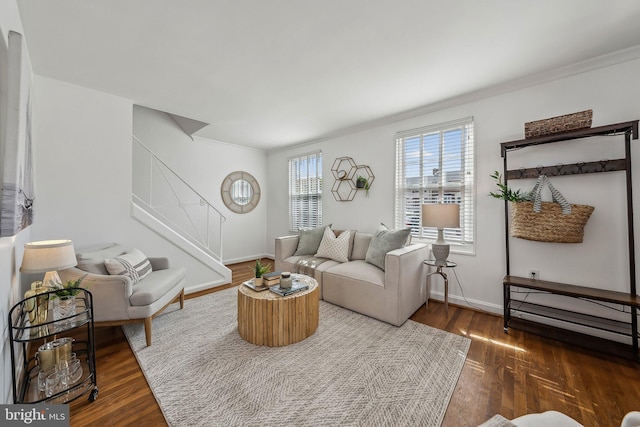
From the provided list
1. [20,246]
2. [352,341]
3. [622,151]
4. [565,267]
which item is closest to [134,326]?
[20,246]

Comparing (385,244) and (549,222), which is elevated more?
(549,222)

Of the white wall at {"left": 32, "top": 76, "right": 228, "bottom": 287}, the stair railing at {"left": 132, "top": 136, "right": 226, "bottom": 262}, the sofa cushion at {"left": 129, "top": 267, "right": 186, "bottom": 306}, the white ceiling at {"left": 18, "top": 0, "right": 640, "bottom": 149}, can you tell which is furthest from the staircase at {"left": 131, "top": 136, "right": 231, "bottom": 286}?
the white ceiling at {"left": 18, "top": 0, "right": 640, "bottom": 149}

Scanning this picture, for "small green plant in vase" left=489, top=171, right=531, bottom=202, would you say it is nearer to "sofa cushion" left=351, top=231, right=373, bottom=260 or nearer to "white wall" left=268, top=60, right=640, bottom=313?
"white wall" left=268, top=60, right=640, bottom=313

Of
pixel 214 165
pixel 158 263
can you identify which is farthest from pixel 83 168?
pixel 214 165

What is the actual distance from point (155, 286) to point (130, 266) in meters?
0.36

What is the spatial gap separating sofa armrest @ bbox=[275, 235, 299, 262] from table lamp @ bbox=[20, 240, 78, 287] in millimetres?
2395

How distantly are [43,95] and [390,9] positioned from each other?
11.6ft

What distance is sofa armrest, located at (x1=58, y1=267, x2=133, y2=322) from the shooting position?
6.99 feet

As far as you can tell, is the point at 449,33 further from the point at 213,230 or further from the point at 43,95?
the point at 213,230

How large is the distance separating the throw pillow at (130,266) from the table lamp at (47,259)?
15.1 inches

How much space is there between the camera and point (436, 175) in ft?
10.9

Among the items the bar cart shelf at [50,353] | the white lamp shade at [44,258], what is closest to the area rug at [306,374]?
the bar cart shelf at [50,353]

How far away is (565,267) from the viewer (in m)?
2.46

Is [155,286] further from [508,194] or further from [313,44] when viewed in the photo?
[508,194]
